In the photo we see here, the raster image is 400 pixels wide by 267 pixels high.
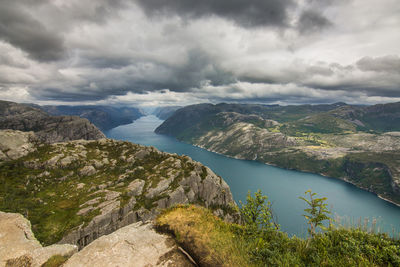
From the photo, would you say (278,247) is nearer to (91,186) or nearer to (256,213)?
(256,213)

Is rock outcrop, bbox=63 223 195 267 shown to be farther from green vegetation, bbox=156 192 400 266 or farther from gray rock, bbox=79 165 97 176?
gray rock, bbox=79 165 97 176

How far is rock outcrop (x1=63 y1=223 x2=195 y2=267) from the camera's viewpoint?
33.9 ft

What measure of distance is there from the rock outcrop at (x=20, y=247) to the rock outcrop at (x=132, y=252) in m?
2.85

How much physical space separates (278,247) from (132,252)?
30.4 ft

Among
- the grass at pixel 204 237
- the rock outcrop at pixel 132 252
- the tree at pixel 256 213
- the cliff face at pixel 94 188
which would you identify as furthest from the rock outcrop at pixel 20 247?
the cliff face at pixel 94 188

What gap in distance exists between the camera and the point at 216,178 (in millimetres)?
150375

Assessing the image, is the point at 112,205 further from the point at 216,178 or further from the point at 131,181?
the point at 216,178

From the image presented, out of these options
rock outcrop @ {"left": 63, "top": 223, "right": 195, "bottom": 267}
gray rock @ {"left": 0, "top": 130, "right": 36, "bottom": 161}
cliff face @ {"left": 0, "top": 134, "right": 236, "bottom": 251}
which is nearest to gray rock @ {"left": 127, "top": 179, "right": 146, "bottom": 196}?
cliff face @ {"left": 0, "top": 134, "right": 236, "bottom": 251}

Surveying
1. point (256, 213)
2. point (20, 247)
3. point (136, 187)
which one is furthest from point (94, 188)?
point (256, 213)

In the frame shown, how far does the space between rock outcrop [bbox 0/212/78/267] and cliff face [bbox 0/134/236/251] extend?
238 ft

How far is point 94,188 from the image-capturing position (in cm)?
11262

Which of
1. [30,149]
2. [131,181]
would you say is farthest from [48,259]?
[30,149]

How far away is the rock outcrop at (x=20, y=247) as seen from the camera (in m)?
Answer: 12.4

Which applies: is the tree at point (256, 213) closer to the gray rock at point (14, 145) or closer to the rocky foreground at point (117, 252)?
the rocky foreground at point (117, 252)
